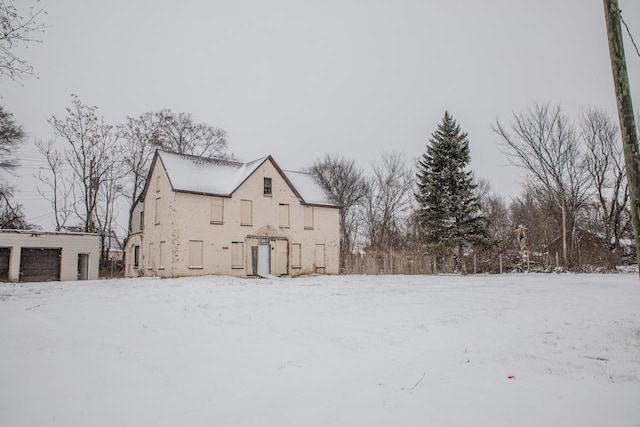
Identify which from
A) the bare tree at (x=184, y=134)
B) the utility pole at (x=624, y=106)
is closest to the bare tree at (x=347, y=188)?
the bare tree at (x=184, y=134)

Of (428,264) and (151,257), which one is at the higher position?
(151,257)

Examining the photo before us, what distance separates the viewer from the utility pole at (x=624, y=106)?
6.40 m

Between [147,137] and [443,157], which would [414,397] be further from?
[147,137]

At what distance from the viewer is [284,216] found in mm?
30219

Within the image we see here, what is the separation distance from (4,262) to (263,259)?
14725 millimetres

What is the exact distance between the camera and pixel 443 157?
30547 millimetres

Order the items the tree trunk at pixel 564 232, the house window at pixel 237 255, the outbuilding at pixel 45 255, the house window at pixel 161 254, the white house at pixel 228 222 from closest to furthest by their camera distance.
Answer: the outbuilding at pixel 45 255
the white house at pixel 228 222
the house window at pixel 161 254
the house window at pixel 237 255
the tree trunk at pixel 564 232

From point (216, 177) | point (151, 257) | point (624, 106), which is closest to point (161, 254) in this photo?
point (151, 257)

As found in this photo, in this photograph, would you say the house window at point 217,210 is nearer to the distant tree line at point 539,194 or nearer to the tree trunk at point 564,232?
the distant tree line at point 539,194

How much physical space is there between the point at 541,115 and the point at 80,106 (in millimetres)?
33241

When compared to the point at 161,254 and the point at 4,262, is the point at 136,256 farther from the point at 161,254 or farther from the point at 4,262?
the point at 4,262

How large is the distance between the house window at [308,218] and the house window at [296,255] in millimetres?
1508

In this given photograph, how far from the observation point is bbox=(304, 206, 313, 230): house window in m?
31.0

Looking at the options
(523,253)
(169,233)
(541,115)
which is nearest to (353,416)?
(169,233)
